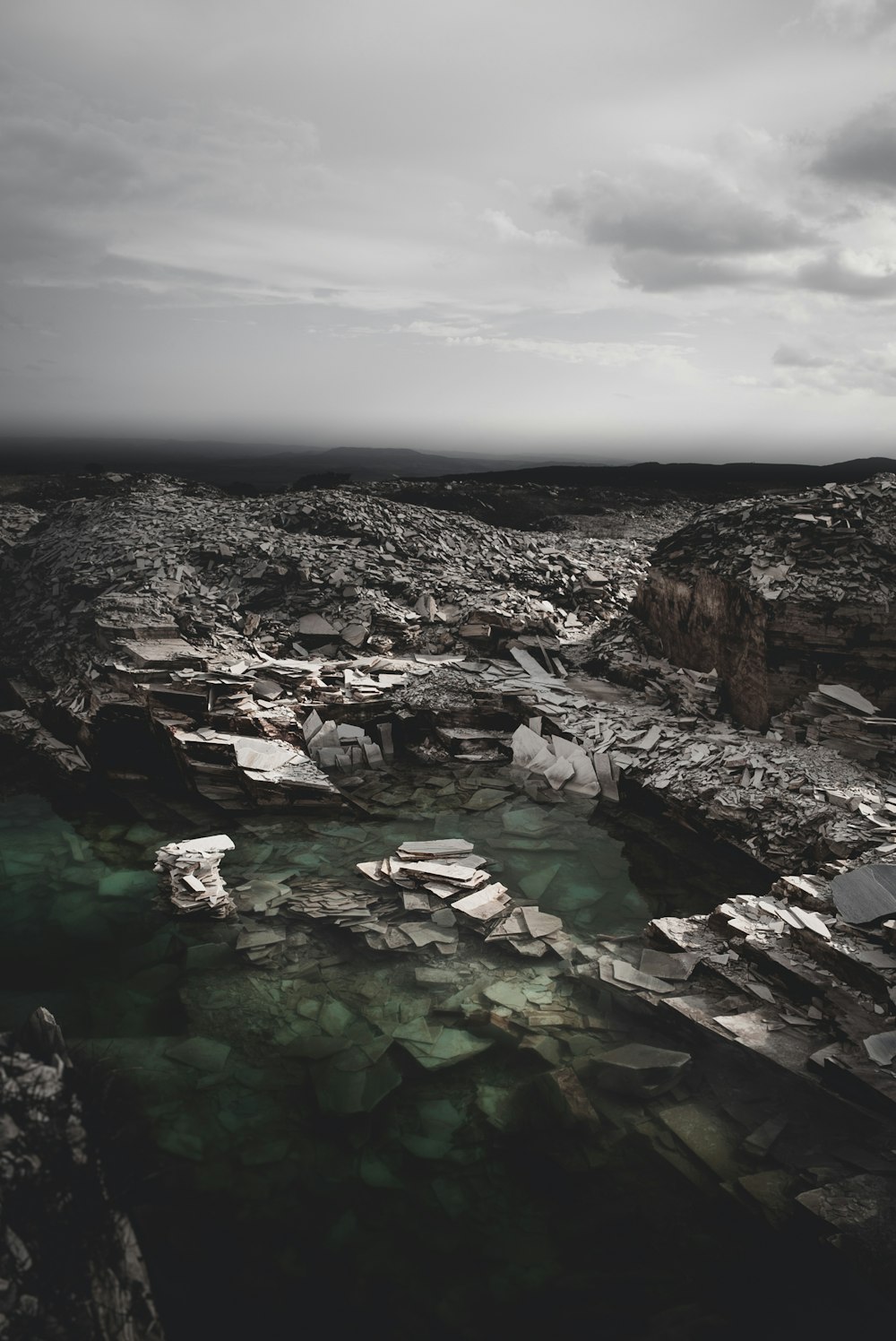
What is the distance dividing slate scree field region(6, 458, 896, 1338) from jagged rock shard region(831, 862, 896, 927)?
0.03 m

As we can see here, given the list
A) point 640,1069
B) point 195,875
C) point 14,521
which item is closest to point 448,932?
point 640,1069

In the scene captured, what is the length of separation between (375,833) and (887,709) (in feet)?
18.1

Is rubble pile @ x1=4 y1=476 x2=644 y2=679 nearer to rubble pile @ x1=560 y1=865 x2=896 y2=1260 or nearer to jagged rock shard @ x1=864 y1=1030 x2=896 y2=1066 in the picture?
rubble pile @ x1=560 y1=865 x2=896 y2=1260

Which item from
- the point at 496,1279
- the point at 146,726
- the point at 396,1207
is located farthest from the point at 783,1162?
the point at 146,726

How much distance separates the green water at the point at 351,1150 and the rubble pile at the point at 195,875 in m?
→ 0.16

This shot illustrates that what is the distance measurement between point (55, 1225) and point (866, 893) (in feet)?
16.5

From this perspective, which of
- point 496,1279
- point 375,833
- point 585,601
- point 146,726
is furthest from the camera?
point 585,601

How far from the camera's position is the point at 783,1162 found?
3600 millimetres

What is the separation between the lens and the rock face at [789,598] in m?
7.38

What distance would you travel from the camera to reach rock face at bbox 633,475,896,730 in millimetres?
7375

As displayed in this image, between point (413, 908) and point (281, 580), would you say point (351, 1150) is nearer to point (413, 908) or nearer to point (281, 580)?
point (413, 908)

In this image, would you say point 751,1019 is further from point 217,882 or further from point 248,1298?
point 217,882

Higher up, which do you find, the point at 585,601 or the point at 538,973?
the point at 585,601

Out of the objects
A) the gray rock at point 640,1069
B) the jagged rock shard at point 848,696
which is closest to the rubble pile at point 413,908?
the gray rock at point 640,1069
